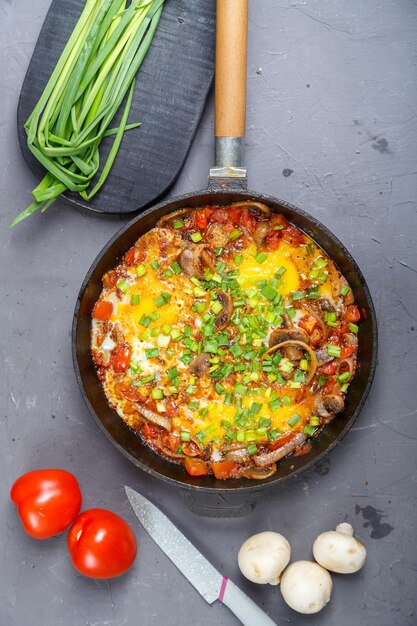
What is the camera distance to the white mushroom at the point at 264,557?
367 cm

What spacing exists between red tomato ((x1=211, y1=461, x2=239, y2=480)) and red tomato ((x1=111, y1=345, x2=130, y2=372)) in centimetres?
71

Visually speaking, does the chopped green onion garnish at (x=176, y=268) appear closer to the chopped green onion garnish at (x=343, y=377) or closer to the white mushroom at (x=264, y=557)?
the chopped green onion garnish at (x=343, y=377)

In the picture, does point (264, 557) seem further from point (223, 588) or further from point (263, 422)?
point (263, 422)

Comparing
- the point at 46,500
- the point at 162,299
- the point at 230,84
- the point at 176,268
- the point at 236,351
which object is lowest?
the point at 46,500

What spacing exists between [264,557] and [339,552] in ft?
1.33

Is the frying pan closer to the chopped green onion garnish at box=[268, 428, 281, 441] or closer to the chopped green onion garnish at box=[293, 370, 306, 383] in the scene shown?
the chopped green onion garnish at box=[268, 428, 281, 441]

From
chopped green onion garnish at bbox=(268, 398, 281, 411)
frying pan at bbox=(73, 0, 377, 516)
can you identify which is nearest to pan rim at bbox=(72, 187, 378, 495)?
frying pan at bbox=(73, 0, 377, 516)

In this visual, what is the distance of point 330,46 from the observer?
157 inches

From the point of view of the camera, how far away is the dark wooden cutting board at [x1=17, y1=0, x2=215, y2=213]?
152 inches

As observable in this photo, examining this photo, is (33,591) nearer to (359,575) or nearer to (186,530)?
(186,530)

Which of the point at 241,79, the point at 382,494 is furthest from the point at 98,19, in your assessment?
the point at 382,494

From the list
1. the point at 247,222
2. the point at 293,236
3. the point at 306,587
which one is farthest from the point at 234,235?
the point at 306,587

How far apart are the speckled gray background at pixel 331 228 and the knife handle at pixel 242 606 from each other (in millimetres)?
122

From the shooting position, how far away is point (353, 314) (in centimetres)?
374
